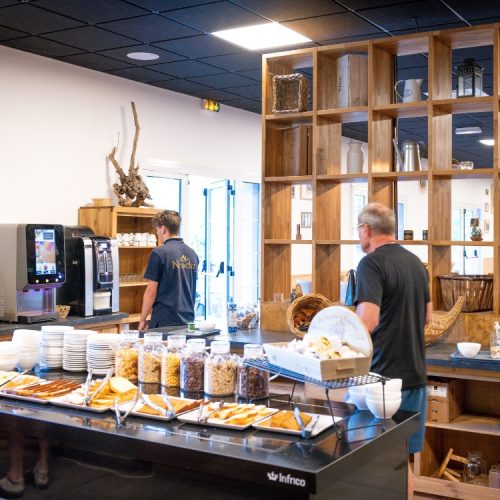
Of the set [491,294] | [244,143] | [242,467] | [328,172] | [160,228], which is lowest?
[242,467]

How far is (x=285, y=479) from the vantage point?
6.52 ft

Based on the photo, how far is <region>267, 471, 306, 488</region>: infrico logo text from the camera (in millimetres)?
1961

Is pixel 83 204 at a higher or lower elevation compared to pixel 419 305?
higher

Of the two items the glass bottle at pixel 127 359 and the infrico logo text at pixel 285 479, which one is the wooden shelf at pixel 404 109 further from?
the infrico logo text at pixel 285 479

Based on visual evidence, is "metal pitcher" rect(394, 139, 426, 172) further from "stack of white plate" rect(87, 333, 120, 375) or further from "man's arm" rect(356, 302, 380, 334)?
"stack of white plate" rect(87, 333, 120, 375)

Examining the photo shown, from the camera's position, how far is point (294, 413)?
2.40 meters

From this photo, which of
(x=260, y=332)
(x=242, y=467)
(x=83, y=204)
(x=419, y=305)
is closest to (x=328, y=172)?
(x=260, y=332)

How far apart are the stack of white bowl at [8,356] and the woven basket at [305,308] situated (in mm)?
1898

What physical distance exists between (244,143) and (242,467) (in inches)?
275

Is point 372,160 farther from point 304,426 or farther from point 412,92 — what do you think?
point 304,426

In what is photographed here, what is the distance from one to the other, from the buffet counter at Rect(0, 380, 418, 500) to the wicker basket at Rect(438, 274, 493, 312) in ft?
6.70

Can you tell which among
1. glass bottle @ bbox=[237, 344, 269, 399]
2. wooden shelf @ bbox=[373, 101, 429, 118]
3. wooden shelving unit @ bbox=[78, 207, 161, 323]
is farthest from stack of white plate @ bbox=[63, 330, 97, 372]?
wooden shelving unit @ bbox=[78, 207, 161, 323]

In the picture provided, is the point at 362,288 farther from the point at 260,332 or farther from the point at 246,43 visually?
the point at 246,43

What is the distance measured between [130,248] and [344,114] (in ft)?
8.79
